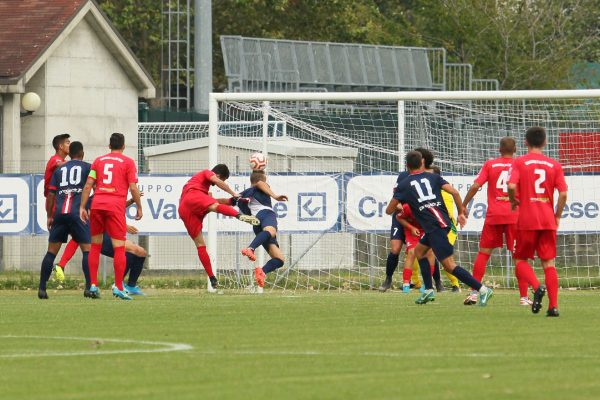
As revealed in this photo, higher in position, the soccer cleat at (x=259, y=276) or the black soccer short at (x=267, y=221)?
the black soccer short at (x=267, y=221)

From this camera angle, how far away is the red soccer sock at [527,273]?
15961mm

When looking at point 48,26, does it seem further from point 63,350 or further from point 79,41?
point 63,350

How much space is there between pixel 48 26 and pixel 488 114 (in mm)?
11373

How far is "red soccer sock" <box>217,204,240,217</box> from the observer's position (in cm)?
2061

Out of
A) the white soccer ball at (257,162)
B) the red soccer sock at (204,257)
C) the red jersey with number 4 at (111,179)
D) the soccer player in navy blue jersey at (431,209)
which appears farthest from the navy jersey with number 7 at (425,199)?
the red soccer sock at (204,257)

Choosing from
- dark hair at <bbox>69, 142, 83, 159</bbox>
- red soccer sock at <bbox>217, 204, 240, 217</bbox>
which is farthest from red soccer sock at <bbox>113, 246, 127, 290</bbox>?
red soccer sock at <bbox>217, 204, 240, 217</bbox>

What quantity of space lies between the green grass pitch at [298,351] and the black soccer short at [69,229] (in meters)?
1.89

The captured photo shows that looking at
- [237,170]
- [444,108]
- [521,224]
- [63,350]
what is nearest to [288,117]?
[237,170]

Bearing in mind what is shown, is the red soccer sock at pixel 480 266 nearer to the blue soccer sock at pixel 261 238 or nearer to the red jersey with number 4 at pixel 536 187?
the red jersey with number 4 at pixel 536 187

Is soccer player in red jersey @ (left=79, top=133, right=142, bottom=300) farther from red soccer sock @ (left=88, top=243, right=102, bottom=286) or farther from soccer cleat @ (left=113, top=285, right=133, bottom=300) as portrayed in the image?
red soccer sock @ (left=88, top=243, right=102, bottom=286)

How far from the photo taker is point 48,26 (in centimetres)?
3306

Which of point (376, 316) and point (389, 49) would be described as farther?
point (389, 49)

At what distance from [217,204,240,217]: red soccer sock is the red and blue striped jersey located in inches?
72.6

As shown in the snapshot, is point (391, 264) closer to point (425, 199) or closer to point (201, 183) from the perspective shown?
point (201, 183)
